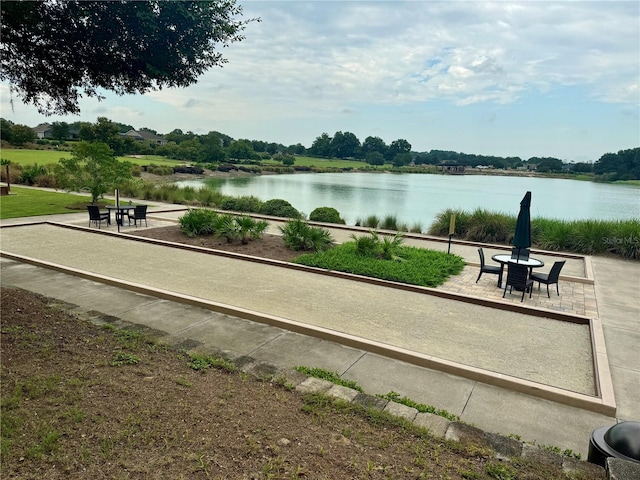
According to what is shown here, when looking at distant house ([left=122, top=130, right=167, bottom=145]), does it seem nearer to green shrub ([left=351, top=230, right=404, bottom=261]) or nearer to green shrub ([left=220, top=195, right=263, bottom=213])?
green shrub ([left=220, top=195, right=263, bottom=213])

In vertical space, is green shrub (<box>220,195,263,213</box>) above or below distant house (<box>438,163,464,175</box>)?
below

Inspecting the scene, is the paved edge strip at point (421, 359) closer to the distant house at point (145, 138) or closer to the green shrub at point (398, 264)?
the green shrub at point (398, 264)

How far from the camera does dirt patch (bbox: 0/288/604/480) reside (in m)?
2.67

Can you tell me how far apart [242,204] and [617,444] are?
60.3ft

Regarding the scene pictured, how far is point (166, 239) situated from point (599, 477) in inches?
447

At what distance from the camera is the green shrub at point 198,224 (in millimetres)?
12508

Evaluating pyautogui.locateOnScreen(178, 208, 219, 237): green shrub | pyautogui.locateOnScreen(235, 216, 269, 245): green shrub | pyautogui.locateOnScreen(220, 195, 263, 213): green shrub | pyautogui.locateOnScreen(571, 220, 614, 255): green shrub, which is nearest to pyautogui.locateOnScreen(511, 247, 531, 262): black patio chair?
pyautogui.locateOnScreen(571, 220, 614, 255): green shrub

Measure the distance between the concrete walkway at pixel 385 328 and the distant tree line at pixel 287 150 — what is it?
1880cm

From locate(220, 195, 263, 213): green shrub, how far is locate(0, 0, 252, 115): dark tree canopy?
43.9 ft

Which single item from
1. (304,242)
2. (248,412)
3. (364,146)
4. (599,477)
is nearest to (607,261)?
(304,242)

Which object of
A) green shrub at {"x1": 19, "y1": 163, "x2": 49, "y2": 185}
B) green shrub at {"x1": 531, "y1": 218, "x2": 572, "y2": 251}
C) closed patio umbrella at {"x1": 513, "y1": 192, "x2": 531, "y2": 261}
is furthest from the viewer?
green shrub at {"x1": 19, "y1": 163, "x2": 49, "y2": 185}

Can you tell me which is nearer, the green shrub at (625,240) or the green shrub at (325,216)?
the green shrub at (625,240)

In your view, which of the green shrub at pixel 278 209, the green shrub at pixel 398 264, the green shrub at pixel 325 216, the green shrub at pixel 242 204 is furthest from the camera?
the green shrub at pixel 242 204

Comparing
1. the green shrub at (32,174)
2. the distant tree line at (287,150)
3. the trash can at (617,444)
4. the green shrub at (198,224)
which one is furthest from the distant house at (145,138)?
the trash can at (617,444)
